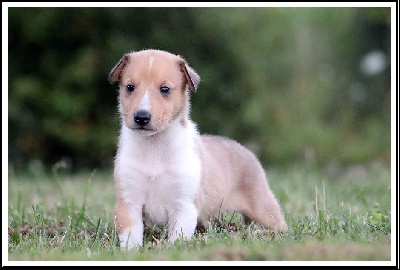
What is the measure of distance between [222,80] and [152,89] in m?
8.28

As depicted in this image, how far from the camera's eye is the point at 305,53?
16656mm

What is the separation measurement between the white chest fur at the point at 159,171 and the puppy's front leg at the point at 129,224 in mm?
66

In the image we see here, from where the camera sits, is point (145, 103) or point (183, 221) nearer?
point (145, 103)

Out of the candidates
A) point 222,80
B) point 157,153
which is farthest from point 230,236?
point 222,80

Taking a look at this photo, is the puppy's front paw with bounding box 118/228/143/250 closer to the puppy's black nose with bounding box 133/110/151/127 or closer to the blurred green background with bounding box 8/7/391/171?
the puppy's black nose with bounding box 133/110/151/127

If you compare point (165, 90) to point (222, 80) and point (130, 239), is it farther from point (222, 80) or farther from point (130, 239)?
point (222, 80)

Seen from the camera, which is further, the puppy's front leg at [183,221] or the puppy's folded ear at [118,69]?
the puppy's folded ear at [118,69]

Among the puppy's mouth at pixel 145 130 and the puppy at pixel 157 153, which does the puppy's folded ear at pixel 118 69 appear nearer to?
the puppy at pixel 157 153

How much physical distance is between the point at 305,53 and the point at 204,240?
1154cm

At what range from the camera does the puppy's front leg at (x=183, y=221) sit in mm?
6082

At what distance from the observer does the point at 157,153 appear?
6203mm

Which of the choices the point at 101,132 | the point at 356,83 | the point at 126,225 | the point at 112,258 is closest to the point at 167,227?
the point at 126,225

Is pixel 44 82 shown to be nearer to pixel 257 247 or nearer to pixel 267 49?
pixel 267 49

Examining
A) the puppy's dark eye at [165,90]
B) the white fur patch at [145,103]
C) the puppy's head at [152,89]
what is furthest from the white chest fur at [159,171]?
the white fur patch at [145,103]
